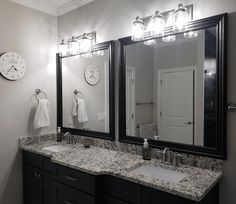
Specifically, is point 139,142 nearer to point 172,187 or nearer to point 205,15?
point 172,187

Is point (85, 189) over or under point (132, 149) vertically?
under

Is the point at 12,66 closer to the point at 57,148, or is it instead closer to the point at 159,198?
the point at 57,148

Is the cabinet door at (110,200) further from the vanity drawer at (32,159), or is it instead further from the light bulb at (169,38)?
the light bulb at (169,38)

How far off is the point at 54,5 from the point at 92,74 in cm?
109

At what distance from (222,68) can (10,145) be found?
7.77ft

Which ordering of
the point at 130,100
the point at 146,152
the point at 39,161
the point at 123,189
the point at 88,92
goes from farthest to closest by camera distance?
the point at 88,92 < the point at 39,161 < the point at 130,100 < the point at 146,152 < the point at 123,189

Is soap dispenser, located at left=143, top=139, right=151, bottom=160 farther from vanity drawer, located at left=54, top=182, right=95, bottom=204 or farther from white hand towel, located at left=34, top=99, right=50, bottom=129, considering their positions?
white hand towel, located at left=34, top=99, right=50, bottom=129

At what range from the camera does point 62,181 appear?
1.95m

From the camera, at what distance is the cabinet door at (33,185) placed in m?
2.39

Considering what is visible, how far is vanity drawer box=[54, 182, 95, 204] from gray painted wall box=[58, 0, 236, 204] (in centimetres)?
107

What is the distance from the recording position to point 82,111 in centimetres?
265

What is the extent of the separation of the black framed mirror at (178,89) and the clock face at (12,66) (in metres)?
1.24

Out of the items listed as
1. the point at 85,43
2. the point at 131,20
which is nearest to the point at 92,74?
the point at 85,43

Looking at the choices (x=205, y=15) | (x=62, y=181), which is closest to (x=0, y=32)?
(x=62, y=181)
